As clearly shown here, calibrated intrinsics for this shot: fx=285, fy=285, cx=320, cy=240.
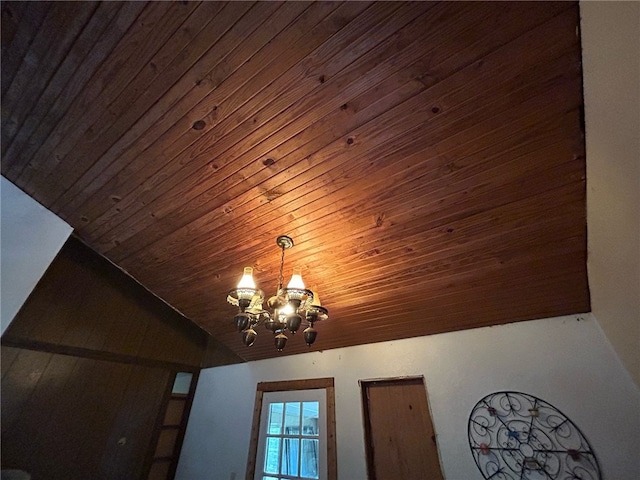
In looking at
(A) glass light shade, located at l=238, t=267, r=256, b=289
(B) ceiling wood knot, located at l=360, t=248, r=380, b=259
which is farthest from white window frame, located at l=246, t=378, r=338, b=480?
(A) glass light shade, located at l=238, t=267, r=256, b=289

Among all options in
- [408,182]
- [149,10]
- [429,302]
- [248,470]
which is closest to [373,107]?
[408,182]

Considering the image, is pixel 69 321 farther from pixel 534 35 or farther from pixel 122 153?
pixel 534 35

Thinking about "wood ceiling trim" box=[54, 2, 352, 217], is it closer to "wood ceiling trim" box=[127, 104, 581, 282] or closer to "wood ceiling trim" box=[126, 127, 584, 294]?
"wood ceiling trim" box=[127, 104, 581, 282]

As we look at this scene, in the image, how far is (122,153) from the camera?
1.89 m

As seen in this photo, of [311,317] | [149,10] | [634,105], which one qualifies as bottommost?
[311,317]

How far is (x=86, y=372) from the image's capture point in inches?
124

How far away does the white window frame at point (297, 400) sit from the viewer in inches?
107

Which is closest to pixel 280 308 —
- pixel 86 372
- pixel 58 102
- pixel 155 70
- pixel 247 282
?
pixel 247 282

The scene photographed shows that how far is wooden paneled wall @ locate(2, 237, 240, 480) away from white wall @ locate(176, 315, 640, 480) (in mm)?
804

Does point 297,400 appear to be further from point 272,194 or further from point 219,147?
point 219,147

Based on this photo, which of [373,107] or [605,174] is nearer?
[605,174]

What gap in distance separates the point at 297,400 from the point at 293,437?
13.4 inches

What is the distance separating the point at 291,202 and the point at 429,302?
4.62 ft

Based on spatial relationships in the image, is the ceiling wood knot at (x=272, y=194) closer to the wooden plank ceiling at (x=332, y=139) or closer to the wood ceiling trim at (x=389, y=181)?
the wooden plank ceiling at (x=332, y=139)
